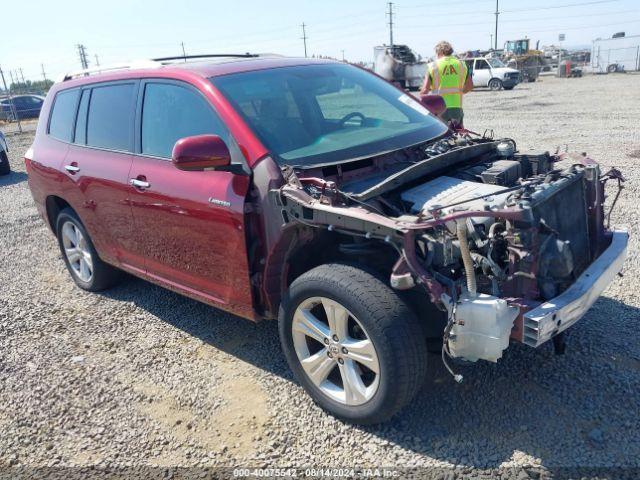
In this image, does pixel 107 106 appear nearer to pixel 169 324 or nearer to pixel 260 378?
pixel 169 324

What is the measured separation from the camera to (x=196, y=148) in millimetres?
3129

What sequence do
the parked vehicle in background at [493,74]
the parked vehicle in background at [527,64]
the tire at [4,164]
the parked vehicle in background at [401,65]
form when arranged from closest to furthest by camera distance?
the tire at [4,164]
the parked vehicle in background at [493,74]
the parked vehicle in background at [401,65]
the parked vehicle in background at [527,64]

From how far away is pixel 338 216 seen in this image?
9.33ft

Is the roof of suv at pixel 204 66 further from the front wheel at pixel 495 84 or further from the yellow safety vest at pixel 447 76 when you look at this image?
the front wheel at pixel 495 84

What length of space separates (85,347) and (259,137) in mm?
2155

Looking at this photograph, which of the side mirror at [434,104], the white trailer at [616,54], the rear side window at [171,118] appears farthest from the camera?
the white trailer at [616,54]

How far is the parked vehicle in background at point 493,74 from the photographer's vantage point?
2816 cm

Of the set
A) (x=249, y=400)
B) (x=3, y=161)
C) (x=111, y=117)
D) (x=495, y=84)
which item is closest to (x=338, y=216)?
(x=249, y=400)

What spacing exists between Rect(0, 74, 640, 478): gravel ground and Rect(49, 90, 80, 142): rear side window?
1.53 meters

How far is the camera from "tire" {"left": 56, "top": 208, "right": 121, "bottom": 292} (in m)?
5.00

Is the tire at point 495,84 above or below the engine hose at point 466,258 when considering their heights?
below

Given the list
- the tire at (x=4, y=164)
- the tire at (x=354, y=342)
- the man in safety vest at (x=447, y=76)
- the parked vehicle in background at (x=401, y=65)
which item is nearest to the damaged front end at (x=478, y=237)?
the tire at (x=354, y=342)

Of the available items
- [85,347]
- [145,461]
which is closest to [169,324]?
[85,347]

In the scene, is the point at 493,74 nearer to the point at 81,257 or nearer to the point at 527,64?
the point at 527,64
